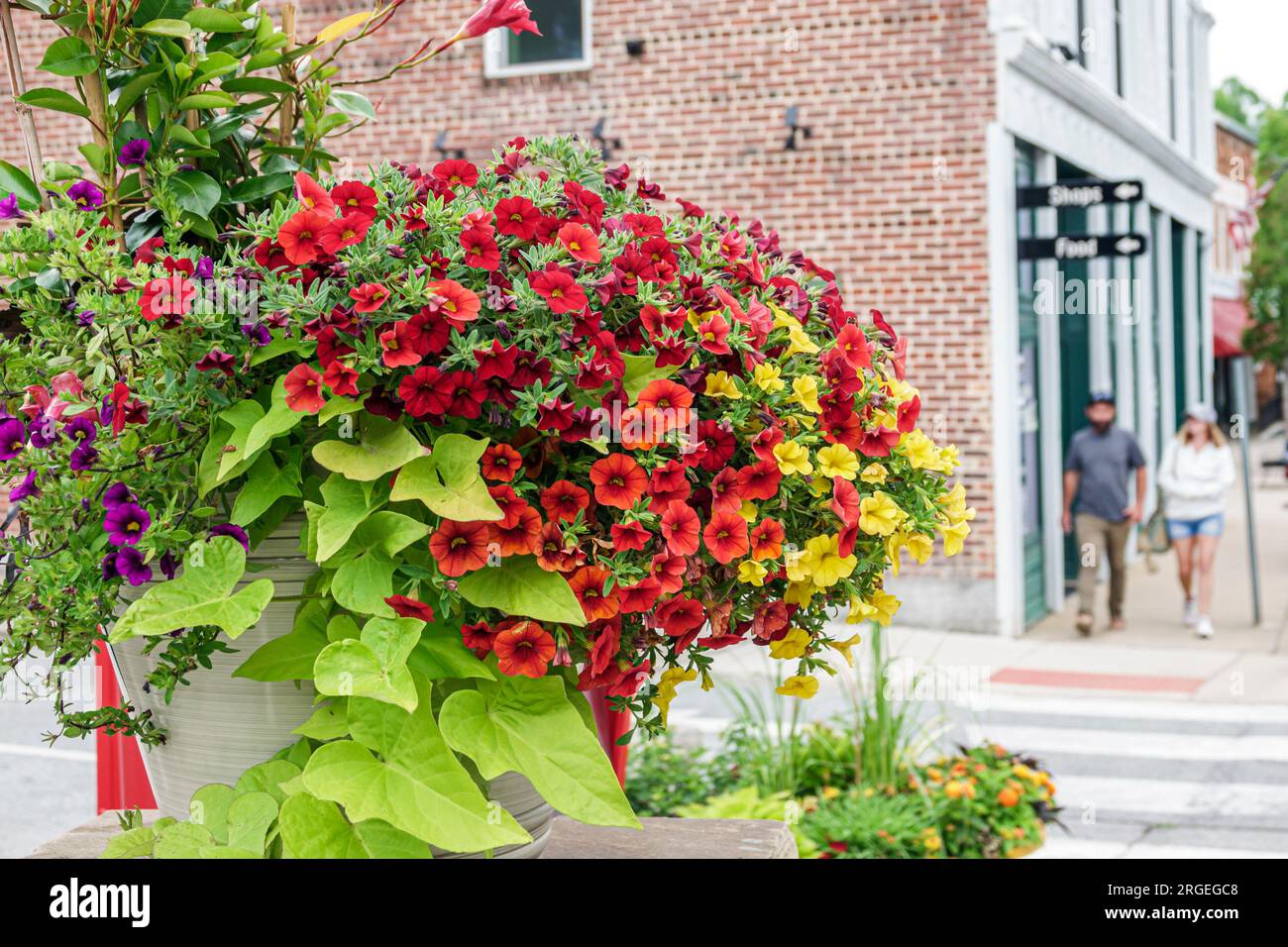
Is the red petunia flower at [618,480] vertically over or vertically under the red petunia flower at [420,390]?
under

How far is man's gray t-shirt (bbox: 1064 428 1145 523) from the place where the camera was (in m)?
10.9

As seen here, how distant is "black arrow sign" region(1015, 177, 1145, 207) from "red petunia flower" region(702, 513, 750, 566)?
9512 millimetres

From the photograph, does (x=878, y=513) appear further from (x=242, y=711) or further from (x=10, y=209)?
(x=10, y=209)

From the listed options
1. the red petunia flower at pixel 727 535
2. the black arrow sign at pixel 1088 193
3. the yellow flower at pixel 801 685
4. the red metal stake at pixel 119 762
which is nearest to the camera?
the red petunia flower at pixel 727 535

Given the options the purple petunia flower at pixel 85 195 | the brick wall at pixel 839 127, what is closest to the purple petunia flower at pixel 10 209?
the purple petunia flower at pixel 85 195

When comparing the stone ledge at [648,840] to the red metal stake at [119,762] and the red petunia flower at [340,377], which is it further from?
the red petunia flower at [340,377]

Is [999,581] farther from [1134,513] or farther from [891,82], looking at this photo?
[891,82]

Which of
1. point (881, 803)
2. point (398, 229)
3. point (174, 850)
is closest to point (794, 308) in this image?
point (398, 229)

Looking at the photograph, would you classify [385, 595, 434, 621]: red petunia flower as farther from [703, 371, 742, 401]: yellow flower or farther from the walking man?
the walking man

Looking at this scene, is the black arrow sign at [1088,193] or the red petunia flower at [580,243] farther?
the black arrow sign at [1088,193]

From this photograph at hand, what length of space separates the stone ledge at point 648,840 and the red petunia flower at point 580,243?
0.87 meters

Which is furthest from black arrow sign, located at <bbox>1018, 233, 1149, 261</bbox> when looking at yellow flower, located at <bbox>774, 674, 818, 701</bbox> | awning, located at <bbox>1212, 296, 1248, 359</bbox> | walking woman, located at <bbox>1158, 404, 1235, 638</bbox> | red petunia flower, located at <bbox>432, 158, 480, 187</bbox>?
awning, located at <bbox>1212, 296, 1248, 359</bbox>

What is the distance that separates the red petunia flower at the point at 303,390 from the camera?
1474 millimetres

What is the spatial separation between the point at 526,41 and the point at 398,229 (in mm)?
11048
